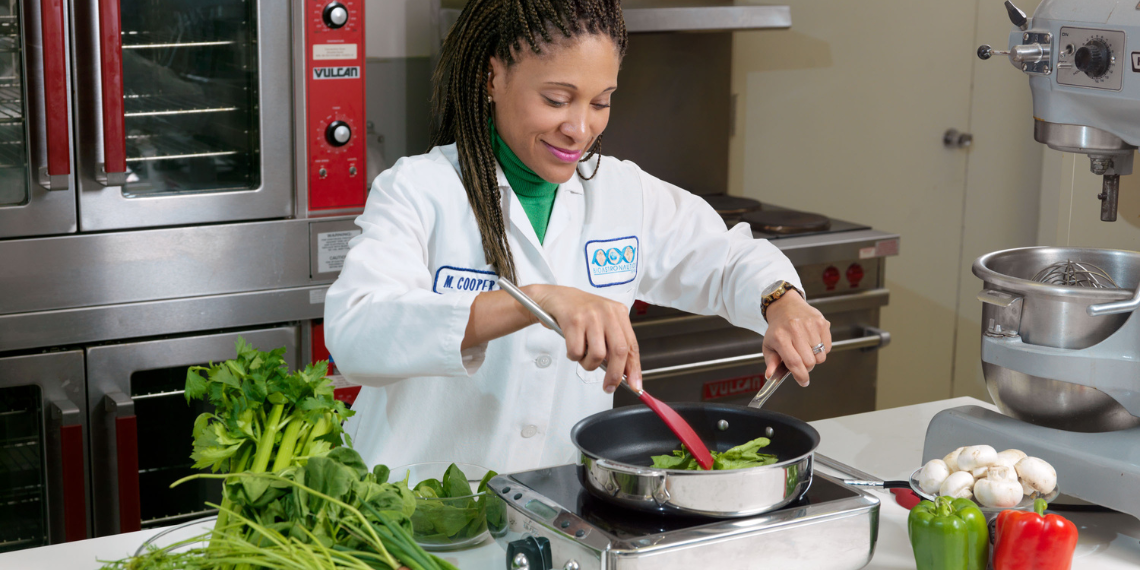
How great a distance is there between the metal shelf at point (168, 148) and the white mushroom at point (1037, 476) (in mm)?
1728

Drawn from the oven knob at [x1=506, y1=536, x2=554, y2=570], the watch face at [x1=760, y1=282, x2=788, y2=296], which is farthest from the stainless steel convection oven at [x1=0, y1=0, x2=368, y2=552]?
the oven knob at [x1=506, y1=536, x2=554, y2=570]

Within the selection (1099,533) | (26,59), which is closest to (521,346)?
(1099,533)

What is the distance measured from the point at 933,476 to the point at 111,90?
65.9 inches

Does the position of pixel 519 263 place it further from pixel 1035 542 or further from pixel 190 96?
pixel 190 96

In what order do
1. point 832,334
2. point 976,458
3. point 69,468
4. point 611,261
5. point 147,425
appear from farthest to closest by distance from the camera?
point 832,334
point 147,425
point 69,468
point 611,261
point 976,458

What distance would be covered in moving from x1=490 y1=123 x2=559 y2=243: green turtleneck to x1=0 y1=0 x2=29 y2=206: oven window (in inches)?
43.5

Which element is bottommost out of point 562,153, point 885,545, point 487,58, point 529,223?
point 885,545

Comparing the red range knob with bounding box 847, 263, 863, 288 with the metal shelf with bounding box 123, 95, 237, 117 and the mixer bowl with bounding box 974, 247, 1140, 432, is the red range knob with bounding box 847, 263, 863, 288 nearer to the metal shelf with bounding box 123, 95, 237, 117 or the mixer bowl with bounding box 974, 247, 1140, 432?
the mixer bowl with bounding box 974, 247, 1140, 432

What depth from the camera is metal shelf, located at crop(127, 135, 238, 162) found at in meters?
2.28

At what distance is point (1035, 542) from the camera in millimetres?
1149

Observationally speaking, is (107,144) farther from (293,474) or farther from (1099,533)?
(1099,533)

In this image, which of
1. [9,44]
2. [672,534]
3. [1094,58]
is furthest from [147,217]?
[1094,58]

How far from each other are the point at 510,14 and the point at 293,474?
0.70m

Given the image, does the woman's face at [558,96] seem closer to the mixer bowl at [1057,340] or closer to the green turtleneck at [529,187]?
the green turtleneck at [529,187]
